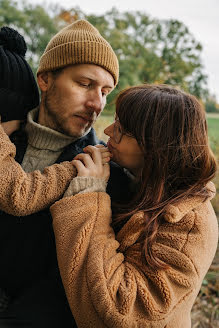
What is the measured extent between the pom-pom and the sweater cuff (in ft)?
3.33

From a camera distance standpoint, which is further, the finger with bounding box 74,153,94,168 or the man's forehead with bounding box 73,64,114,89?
the man's forehead with bounding box 73,64,114,89

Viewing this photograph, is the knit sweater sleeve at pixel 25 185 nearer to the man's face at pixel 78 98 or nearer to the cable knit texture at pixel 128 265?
the cable knit texture at pixel 128 265

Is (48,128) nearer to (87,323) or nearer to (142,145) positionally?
(142,145)

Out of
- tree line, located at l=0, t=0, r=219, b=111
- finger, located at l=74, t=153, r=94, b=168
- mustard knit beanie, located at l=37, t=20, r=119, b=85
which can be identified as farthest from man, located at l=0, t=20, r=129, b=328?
tree line, located at l=0, t=0, r=219, b=111

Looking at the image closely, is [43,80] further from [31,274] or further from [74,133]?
[31,274]

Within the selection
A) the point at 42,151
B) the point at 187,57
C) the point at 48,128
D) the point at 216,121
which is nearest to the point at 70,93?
the point at 48,128

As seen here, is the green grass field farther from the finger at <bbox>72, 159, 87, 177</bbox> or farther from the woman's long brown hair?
the finger at <bbox>72, 159, 87, 177</bbox>

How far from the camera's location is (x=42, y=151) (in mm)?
2041

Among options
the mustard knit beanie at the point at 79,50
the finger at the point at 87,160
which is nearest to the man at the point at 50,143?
the mustard knit beanie at the point at 79,50

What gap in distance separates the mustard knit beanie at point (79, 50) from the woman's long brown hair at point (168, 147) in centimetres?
57

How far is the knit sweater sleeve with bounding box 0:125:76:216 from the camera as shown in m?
1.51

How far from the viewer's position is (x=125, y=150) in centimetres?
173

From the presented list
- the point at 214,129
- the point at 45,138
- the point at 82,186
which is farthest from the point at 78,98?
the point at 214,129

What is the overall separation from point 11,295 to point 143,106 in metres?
1.28
